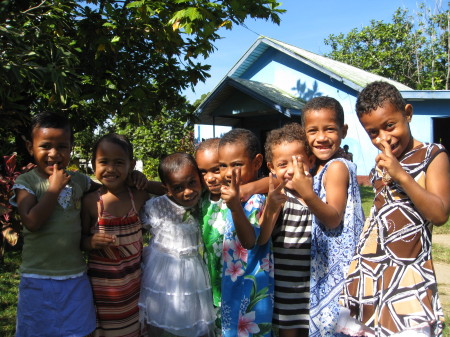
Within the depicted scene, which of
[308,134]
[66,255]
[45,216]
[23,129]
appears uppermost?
[23,129]

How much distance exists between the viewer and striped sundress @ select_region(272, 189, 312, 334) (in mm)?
1997

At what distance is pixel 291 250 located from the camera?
79.4 inches

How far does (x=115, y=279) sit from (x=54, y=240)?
39cm

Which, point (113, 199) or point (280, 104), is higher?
point (280, 104)

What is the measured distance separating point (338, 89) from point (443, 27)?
14983mm

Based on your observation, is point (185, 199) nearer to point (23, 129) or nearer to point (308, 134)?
point (308, 134)

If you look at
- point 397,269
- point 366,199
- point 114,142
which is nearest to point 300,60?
point 366,199

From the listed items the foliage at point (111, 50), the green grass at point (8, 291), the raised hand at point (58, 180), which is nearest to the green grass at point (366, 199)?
the foliage at point (111, 50)

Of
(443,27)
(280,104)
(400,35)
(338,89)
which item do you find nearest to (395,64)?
(400,35)

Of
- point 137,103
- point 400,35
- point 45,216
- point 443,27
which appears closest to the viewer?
point 45,216

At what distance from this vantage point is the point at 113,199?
90.5 inches

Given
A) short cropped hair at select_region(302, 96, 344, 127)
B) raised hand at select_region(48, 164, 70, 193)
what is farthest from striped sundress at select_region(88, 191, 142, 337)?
short cropped hair at select_region(302, 96, 344, 127)

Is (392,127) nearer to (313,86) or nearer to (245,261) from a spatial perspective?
(245,261)

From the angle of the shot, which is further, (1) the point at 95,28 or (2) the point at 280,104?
(2) the point at 280,104
